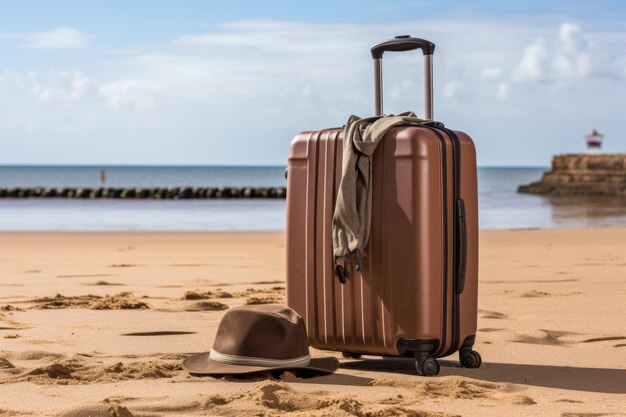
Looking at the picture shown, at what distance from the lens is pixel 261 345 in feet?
14.2

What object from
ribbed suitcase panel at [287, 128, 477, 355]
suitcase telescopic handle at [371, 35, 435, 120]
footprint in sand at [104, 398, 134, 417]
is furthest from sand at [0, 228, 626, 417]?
suitcase telescopic handle at [371, 35, 435, 120]

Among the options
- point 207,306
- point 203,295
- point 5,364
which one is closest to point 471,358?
point 5,364

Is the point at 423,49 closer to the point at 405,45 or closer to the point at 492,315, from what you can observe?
the point at 405,45

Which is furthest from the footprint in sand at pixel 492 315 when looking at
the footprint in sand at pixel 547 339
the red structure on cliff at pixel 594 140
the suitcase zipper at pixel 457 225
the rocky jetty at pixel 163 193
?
the red structure on cliff at pixel 594 140

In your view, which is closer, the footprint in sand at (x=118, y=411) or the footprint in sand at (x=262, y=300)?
the footprint in sand at (x=118, y=411)

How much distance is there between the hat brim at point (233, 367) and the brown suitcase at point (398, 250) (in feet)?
0.64

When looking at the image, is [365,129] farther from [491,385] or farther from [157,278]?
[157,278]

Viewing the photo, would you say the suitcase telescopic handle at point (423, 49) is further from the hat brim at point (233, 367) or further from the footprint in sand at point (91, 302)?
the footprint in sand at point (91, 302)

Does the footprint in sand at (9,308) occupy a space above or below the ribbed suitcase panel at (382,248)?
below

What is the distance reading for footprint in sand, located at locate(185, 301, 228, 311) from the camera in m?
6.77

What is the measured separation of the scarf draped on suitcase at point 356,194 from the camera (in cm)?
444

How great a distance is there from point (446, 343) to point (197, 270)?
19.1ft

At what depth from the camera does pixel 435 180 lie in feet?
14.3

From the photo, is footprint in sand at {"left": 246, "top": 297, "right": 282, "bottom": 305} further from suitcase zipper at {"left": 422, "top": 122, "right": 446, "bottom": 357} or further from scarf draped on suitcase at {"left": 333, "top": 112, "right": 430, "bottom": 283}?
suitcase zipper at {"left": 422, "top": 122, "right": 446, "bottom": 357}
